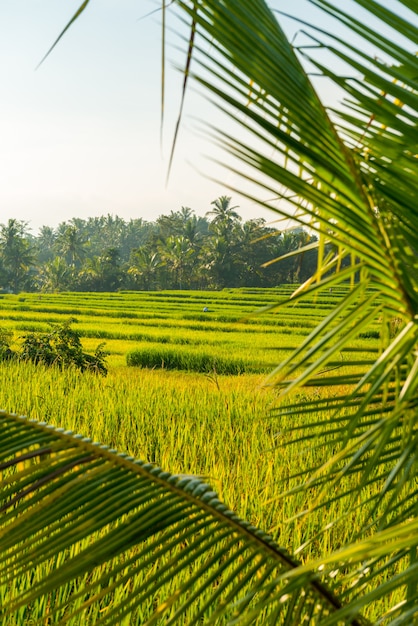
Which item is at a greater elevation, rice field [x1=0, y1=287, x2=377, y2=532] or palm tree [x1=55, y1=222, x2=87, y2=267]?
palm tree [x1=55, y1=222, x2=87, y2=267]

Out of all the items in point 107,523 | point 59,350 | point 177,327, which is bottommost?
point 177,327

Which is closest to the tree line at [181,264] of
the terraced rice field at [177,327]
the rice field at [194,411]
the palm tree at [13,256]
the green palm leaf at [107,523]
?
the palm tree at [13,256]

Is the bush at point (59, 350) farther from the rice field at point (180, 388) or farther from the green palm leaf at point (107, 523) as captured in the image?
the green palm leaf at point (107, 523)

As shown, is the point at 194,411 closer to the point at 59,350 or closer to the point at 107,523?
the point at 59,350

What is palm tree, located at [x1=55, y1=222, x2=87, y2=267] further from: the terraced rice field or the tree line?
the terraced rice field

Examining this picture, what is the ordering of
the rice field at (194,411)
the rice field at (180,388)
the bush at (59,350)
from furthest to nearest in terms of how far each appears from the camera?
the bush at (59,350) → the rice field at (180,388) → the rice field at (194,411)

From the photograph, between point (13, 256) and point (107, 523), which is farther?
point (13, 256)

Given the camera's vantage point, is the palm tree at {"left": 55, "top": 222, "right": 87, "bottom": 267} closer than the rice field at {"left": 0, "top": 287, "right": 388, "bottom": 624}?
No

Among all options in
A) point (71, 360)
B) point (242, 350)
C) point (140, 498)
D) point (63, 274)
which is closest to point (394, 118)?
point (140, 498)

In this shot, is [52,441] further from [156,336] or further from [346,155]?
[156,336]

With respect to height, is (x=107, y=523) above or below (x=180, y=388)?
above

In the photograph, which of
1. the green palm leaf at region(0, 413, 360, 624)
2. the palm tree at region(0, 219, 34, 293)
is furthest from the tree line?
the green palm leaf at region(0, 413, 360, 624)

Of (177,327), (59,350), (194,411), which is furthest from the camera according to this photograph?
(177,327)

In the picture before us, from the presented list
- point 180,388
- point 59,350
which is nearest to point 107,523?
point 180,388
